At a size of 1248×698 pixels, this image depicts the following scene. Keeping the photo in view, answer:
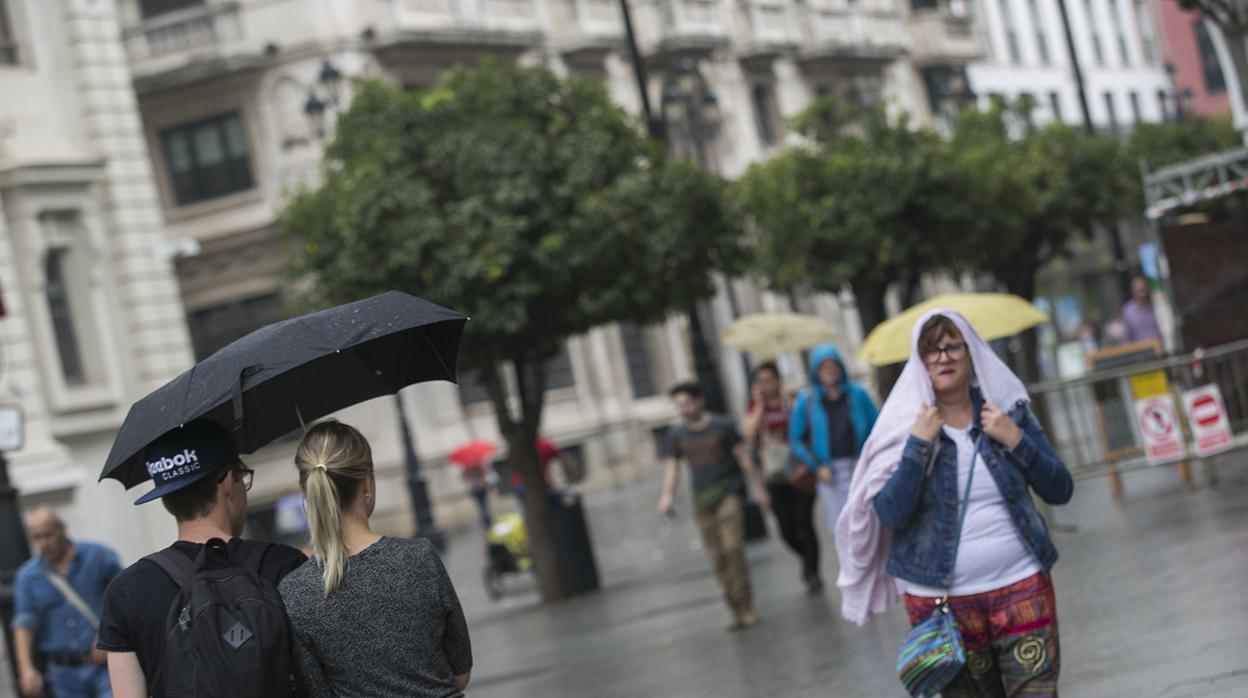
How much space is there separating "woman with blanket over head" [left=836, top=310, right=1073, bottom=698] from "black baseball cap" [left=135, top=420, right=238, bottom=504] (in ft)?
7.21

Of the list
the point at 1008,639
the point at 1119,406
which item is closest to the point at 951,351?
the point at 1008,639

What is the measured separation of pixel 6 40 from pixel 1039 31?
151ft

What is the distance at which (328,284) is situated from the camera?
727 inches

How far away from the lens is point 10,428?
12.4m

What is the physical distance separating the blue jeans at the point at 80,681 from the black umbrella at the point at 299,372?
4.47 meters

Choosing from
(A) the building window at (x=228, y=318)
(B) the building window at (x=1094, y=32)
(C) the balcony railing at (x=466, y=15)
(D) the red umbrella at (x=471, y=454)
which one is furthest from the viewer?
(B) the building window at (x=1094, y=32)

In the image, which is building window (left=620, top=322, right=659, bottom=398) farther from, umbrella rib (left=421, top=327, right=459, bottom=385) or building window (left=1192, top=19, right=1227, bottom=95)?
building window (left=1192, top=19, right=1227, bottom=95)

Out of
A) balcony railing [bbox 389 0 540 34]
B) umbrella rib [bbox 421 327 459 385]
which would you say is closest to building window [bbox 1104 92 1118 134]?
balcony railing [bbox 389 0 540 34]

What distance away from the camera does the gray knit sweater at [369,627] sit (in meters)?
4.77

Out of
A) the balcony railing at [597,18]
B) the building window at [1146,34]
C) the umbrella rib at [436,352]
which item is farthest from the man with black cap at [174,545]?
the building window at [1146,34]

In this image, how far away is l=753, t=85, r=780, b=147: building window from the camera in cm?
4959

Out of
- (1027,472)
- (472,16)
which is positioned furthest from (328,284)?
(472,16)

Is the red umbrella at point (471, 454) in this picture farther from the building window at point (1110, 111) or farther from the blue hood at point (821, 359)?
the building window at point (1110, 111)

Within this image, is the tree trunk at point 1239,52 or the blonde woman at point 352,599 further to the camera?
the tree trunk at point 1239,52
